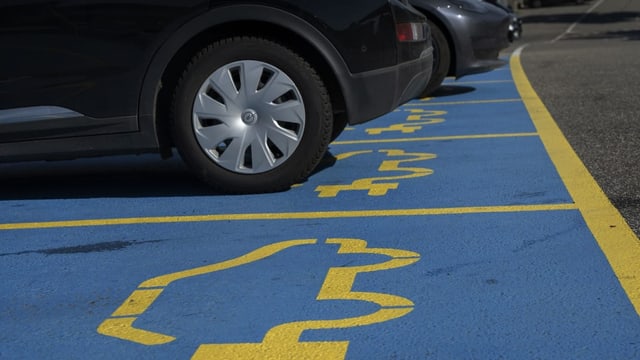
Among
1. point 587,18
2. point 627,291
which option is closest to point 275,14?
point 627,291

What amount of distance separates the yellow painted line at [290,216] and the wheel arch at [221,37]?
61 centimetres

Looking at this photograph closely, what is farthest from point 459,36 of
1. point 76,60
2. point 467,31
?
point 76,60

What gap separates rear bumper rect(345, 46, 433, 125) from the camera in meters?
6.27

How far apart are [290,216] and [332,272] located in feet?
3.90

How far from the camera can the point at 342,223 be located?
18.4 ft

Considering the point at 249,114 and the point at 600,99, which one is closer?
the point at 249,114

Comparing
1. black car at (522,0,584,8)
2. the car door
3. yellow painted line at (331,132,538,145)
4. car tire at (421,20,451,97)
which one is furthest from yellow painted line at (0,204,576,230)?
black car at (522,0,584,8)

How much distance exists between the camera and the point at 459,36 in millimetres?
11359

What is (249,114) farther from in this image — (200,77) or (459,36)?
(459,36)

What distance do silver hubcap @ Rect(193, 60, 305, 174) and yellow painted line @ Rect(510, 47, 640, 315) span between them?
1.55 meters

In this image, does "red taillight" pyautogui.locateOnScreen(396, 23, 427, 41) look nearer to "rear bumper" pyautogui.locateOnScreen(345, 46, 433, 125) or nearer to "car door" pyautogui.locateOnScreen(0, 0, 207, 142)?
"rear bumper" pyautogui.locateOnScreen(345, 46, 433, 125)

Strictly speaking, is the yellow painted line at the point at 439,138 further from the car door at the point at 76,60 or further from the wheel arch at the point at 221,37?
the car door at the point at 76,60

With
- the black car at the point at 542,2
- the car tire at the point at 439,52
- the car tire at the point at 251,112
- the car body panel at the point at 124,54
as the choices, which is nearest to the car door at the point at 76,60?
the car body panel at the point at 124,54

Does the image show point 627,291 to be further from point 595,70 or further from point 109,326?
point 595,70
